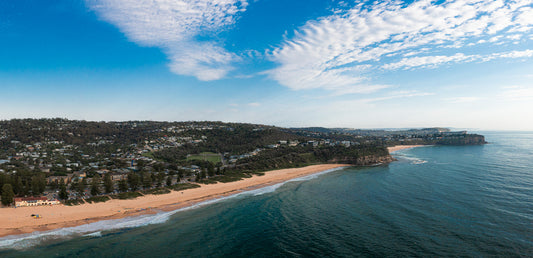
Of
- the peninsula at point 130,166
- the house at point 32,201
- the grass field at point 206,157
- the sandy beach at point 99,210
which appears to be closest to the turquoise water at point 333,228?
the sandy beach at point 99,210

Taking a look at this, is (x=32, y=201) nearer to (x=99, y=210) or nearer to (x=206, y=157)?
(x=99, y=210)

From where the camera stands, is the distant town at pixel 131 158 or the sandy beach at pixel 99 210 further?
the distant town at pixel 131 158

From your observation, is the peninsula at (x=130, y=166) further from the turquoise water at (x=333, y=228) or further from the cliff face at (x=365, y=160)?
the turquoise water at (x=333, y=228)

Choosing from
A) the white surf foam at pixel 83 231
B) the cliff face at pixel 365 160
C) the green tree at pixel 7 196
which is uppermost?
the green tree at pixel 7 196

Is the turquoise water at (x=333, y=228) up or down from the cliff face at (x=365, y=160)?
down

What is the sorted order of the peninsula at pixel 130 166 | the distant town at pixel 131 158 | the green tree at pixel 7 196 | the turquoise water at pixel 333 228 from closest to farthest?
the turquoise water at pixel 333 228
the green tree at pixel 7 196
the peninsula at pixel 130 166
the distant town at pixel 131 158

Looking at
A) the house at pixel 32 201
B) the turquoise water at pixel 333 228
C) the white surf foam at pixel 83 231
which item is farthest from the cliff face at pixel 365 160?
the house at pixel 32 201

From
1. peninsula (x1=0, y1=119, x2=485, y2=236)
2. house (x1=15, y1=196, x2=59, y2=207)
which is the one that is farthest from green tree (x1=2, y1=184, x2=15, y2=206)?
house (x1=15, y1=196, x2=59, y2=207)

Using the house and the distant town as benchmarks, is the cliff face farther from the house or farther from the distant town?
the house

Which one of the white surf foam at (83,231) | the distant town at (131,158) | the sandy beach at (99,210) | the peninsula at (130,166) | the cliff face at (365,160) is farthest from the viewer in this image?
the cliff face at (365,160)
